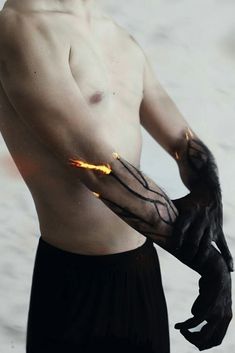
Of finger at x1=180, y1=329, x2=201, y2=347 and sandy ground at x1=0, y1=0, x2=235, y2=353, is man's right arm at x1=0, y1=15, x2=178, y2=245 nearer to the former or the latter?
finger at x1=180, y1=329, x2=201, y2=347

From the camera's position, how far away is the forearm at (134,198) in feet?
1.77

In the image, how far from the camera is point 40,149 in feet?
1.89

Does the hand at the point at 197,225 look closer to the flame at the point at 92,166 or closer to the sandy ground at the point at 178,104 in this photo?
the flame at the point at 92,166

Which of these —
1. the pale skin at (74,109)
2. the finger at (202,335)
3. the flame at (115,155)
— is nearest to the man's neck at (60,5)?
the pale skin at (74,109)

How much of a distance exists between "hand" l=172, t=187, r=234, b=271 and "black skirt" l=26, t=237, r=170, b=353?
8cm

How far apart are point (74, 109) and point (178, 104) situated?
44 centimetres

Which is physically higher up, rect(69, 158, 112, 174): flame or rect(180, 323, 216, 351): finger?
rect(69, 158, 112, 174): flame

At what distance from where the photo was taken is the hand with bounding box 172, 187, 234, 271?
548 millimetres

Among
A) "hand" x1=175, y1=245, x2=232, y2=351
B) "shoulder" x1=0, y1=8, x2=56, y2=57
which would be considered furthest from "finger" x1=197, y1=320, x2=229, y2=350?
"shoulder" x1=0, y1=8, x2=56, y2=57

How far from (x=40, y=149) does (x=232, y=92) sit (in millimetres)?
479

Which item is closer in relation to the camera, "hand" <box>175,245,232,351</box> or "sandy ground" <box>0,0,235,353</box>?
"hand" <box>175,245,232,351</box>

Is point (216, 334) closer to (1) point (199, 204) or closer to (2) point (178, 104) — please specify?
(1) point (199, 204)

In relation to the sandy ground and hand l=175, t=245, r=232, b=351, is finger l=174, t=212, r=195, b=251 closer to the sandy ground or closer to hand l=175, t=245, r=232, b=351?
hand l=175, t=245, r=232, b=351

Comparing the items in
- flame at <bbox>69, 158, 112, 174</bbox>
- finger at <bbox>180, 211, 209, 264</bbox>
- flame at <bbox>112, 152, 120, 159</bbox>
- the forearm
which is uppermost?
flame at <bbox>112, 152, 120, 159</bbox>
